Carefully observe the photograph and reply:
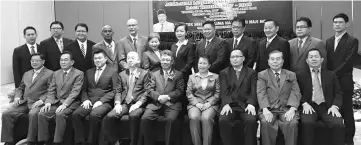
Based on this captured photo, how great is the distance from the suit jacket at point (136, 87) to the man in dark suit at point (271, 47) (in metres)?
1.44

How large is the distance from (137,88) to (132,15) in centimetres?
747

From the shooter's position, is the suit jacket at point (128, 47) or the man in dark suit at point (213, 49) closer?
the man in dark suit at point (213, 49)

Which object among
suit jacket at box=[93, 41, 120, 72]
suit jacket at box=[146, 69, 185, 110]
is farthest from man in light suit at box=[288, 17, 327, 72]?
suit jacket at box=[93, 41, 120, 72]

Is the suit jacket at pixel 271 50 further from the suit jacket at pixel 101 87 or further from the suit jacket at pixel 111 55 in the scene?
the suit jacket at pixel 111 55

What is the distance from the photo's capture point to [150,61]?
4.77 m

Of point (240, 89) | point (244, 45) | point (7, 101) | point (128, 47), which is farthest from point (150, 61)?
point (7, 101)

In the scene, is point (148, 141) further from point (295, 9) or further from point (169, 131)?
point (295, 9)

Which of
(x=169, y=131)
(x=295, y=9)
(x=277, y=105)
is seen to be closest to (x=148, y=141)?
(x=169, y=131)

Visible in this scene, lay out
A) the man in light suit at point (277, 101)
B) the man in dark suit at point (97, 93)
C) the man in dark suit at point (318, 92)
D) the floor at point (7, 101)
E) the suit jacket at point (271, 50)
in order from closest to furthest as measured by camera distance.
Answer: the man in light suit at point (277, 101) → the man in dark suit at point (318, 92) → the man in dark suit at point (97, 93) → the suit jacket at point (271, 50) → the floor at point (7, 101)

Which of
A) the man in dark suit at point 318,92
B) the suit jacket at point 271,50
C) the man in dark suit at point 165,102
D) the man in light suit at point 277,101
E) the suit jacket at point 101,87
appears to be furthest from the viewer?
the suit jacket at point 101,87

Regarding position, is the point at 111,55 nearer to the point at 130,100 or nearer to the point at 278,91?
the point at 130,100

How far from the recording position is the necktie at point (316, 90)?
3834 millimetres

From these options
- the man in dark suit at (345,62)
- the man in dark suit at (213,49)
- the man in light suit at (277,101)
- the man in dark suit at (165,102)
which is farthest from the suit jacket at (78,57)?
the man in dark suit at (345,62)

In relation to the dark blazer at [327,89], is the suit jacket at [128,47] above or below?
above
